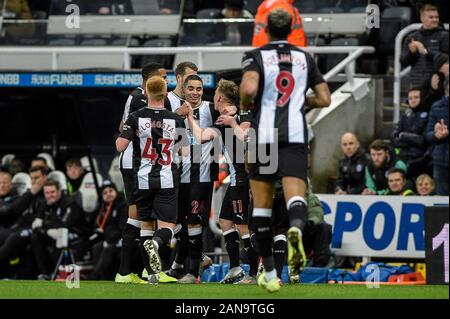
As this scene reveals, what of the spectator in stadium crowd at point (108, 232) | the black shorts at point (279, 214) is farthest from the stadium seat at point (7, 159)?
the black shorts at point (279, 214)

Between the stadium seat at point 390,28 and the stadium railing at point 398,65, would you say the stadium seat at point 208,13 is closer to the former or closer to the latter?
the stadium seat at point 390,28

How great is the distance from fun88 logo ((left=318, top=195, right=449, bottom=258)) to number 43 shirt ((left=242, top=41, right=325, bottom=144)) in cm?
583

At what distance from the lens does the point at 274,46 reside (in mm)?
10242

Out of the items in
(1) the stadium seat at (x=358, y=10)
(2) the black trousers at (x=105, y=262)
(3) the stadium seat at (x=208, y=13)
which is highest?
(3) the stadium seat at (x=208, y=13)

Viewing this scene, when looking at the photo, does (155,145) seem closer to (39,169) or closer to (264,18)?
(264,18)

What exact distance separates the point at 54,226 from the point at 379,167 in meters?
4.81

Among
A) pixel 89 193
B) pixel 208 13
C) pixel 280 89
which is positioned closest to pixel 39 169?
pixel 89 193

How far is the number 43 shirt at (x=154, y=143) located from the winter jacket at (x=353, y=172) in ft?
16.1

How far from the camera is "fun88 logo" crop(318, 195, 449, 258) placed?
15.9 metres

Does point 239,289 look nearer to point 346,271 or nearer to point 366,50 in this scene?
point 346,271

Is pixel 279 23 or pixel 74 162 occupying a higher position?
pixel 279 23

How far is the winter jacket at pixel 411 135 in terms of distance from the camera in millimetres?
16375

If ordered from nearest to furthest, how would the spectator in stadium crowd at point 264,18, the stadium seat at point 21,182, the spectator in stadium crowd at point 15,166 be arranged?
the spectator in stadium crowd at point 264,18 < the stadium seat at point 21,182 < the spectator in stadium crowd at point 15,166

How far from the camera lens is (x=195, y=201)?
42.1 ft
